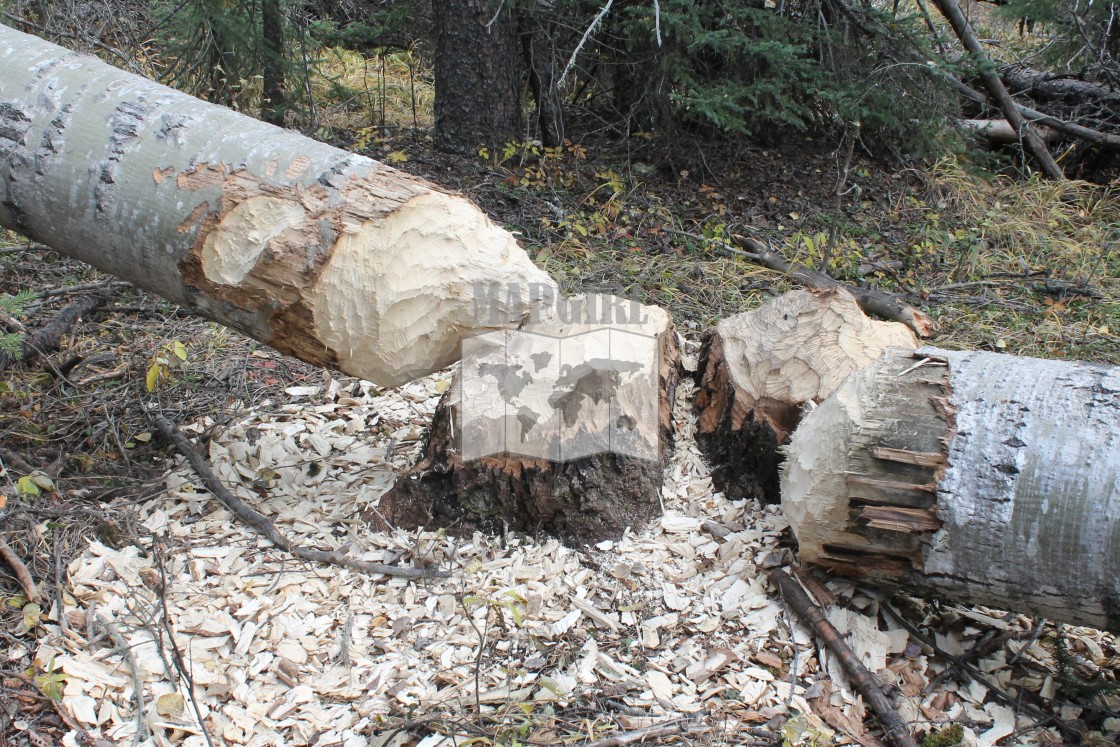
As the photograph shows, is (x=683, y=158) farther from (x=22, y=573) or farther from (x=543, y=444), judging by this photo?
(x=22, y=573)

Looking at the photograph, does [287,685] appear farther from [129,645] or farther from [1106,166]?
[1106,166]

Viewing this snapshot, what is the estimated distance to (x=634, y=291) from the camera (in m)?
4.13

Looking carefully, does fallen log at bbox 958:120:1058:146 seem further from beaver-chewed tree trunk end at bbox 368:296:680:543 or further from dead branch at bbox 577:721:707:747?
dead branch at bbox 577:721:707:747

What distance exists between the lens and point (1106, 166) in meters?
5.71

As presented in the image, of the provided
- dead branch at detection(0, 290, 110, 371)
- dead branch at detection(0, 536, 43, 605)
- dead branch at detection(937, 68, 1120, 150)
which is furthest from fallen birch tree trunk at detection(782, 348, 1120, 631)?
dead branch at detection(937, 68, 1120, 150)

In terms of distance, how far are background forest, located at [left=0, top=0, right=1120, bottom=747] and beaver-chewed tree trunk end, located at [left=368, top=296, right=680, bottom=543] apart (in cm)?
108

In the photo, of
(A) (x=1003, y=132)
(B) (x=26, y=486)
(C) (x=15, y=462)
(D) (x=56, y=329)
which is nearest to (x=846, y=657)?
(B) (x=26, y=486)

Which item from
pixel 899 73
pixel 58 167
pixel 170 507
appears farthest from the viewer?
pixel 899 73

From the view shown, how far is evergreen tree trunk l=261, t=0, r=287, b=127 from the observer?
5031 mm

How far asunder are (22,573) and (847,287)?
346cm

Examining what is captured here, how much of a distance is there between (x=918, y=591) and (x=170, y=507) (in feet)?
7.20

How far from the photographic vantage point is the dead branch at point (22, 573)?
223cm

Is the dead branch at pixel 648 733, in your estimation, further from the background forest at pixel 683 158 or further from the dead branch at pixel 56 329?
the dead branch at pixel 56 329

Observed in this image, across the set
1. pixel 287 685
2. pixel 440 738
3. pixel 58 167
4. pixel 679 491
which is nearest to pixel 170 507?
pixel 287 685
